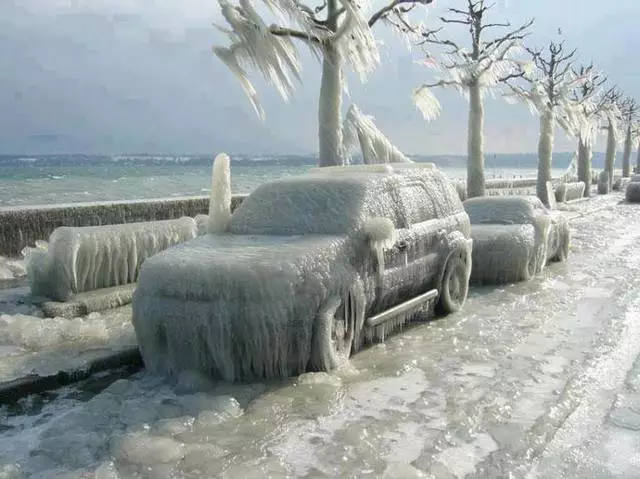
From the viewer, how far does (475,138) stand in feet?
70.5

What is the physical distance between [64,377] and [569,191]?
32.6 m

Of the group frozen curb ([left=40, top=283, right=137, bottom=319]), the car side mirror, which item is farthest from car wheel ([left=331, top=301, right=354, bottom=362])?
frozen curb ([left=40, top=283, right=137, bottom=319])

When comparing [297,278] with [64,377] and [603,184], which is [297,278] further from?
[603,184]

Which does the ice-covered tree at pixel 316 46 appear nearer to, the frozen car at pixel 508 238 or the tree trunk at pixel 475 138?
the frozen car at pixel 508 238

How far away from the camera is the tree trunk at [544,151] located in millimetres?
26422

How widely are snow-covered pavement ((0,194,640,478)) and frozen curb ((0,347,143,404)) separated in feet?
0.54

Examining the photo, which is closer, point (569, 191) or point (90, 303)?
point (90, 303)

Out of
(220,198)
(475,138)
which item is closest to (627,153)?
(475,138)

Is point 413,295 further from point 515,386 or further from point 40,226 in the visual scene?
point 40,226

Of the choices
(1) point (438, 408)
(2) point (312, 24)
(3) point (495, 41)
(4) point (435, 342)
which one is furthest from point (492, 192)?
(1) point (438, 408)

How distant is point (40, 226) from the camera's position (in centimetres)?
1195

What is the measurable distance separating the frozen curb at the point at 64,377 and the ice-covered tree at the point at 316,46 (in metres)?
7.79

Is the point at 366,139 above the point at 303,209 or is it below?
above

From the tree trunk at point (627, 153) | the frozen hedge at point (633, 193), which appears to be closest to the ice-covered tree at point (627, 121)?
the tree trunk at point (627, 153)
